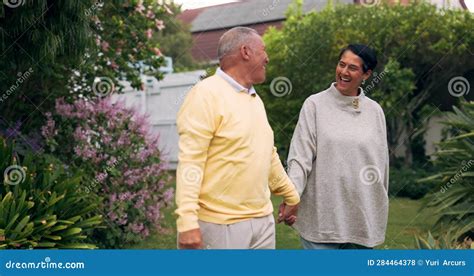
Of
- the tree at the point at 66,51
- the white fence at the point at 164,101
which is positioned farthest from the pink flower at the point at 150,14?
the white fence at the point at 164,101

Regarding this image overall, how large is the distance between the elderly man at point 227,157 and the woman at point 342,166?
2.06 feet

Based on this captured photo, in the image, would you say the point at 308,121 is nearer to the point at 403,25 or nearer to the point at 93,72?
the point at 93,72

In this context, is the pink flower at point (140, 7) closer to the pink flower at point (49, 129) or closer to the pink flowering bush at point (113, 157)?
the pink flowering bush at point (113, 157)

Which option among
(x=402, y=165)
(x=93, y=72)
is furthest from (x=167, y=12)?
(x=402, y=165)

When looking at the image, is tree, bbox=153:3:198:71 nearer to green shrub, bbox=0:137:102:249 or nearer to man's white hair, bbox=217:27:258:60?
green shrub, bbox=0:137:102:249

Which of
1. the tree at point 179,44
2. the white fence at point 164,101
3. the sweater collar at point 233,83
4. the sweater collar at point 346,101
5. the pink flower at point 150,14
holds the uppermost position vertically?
the tree at point 179,44

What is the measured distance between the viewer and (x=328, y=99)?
4617 millimetres

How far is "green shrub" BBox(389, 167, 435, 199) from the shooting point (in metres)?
15.7

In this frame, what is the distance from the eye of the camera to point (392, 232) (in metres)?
11.2

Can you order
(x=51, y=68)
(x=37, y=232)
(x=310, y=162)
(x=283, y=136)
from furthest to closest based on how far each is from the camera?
(x=283, y=136) → (x=51, y=68) → (x=37, y=232) → (x=310, y=162)

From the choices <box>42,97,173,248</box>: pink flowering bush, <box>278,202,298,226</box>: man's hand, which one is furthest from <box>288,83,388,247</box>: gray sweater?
<box>42,97,173,248</box>: pink flowering bush

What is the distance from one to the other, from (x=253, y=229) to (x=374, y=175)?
102cm

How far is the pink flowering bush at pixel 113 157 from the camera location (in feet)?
28.4

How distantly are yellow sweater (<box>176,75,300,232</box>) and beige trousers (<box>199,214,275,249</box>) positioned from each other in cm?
3
